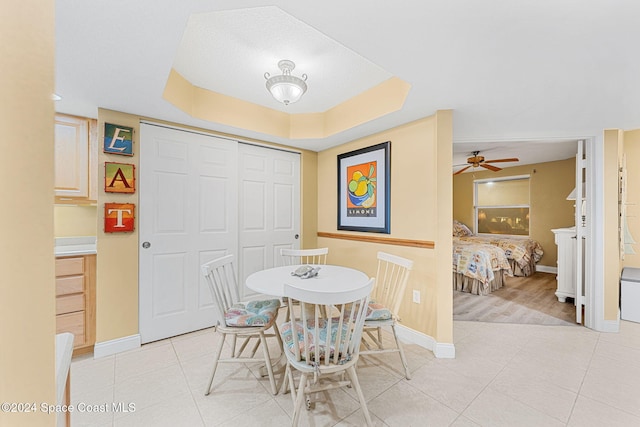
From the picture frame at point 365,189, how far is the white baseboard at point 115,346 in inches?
95.2

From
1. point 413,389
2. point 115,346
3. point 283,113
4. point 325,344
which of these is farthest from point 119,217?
point 413,389

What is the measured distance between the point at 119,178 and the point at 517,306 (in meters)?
4.80

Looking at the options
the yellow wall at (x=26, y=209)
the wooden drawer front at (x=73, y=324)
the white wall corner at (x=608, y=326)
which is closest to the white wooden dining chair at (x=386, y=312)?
the yellow wall at (x=26, y=209)

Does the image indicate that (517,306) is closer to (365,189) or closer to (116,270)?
(365,189)

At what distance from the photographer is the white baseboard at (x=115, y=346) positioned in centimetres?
227

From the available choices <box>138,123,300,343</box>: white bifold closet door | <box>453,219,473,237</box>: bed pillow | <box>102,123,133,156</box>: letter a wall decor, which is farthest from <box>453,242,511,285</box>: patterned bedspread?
<box>102,123,133,156</box>: letter a wall decor

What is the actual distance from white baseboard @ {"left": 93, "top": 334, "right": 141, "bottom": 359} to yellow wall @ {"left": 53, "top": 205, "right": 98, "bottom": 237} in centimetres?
110

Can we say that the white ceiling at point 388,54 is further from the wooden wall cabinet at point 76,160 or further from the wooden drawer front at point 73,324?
the wooden drawer front at point 73,324

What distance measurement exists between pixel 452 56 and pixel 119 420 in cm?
293

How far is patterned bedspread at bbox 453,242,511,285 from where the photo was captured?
3.86 metres

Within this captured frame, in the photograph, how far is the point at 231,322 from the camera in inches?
73.5

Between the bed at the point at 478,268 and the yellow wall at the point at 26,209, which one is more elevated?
the yellow wall at the point at 26,209

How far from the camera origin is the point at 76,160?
7.96ft

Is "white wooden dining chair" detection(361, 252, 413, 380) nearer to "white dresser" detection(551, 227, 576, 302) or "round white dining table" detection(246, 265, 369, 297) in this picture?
"round white dining table" detection(246, 265, 369, 297)
